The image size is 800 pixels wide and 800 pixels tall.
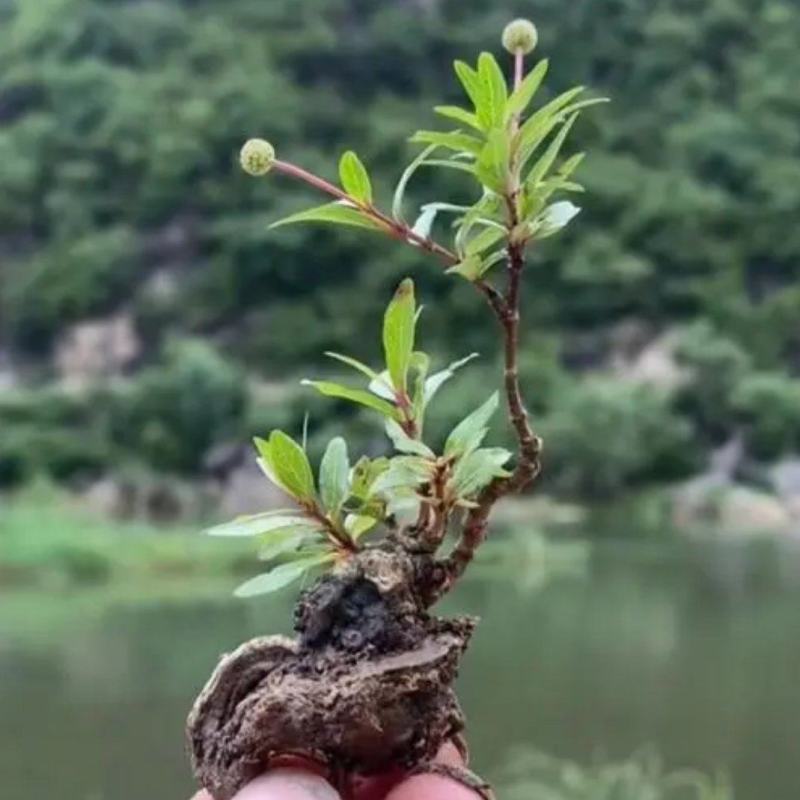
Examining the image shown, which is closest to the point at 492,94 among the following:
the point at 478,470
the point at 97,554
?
the point at 478,470

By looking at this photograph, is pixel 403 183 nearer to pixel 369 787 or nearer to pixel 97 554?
pixel 369 787

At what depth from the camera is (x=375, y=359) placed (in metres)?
9.63

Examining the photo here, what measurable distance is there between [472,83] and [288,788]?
21 centimetres

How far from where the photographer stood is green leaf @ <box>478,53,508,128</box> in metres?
0.47

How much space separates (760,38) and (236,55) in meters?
4.27

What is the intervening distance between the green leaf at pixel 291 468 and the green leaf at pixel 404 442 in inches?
1.1

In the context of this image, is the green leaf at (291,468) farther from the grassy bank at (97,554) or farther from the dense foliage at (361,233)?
the dense foliage at (361,233)

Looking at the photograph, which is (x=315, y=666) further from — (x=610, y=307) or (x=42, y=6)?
(x=42, y=6)

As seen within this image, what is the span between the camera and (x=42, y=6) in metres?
13.3

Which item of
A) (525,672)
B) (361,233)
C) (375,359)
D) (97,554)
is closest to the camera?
(525,672)

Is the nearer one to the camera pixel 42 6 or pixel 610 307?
pixel 610 307

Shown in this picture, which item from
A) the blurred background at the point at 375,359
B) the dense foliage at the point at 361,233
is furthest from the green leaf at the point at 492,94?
the dense foliage at the point at 361,233

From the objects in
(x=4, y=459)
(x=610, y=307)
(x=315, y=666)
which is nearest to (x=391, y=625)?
(x=315, y=666)

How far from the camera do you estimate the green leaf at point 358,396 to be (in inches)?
19.1
